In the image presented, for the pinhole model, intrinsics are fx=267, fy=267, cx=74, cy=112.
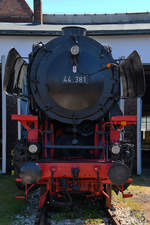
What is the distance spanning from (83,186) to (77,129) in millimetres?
932

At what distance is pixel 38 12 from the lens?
1352cm

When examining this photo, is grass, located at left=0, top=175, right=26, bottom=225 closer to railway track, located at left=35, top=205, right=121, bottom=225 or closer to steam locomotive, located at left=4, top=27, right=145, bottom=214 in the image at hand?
railway track, located at left=35, top=205, right=121, bottom=225

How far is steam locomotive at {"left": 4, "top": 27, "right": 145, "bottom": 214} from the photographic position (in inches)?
161

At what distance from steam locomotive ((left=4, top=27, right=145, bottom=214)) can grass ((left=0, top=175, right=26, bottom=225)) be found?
0.66 meters

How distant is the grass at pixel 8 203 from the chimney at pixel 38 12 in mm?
8946

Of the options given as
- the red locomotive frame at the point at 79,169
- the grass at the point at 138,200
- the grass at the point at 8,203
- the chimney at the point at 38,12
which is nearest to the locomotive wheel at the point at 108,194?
the red locomotive frame at the point at 79,169

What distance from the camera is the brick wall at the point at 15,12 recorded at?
1953cm

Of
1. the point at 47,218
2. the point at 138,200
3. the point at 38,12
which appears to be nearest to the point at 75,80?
the point at 47,218

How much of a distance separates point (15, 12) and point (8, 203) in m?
17.4

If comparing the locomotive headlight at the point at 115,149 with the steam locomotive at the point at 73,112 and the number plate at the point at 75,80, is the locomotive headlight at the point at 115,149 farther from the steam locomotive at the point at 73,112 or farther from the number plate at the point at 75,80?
the number plate at the point at 75,80

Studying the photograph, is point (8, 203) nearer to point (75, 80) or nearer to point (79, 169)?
point (79, 169)

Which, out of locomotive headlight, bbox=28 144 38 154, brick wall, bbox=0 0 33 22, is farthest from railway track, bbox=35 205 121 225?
brick wall, bbox=0 0 33 22

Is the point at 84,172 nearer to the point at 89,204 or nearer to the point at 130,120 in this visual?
the point at 130,120

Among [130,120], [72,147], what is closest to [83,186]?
[72,147]
